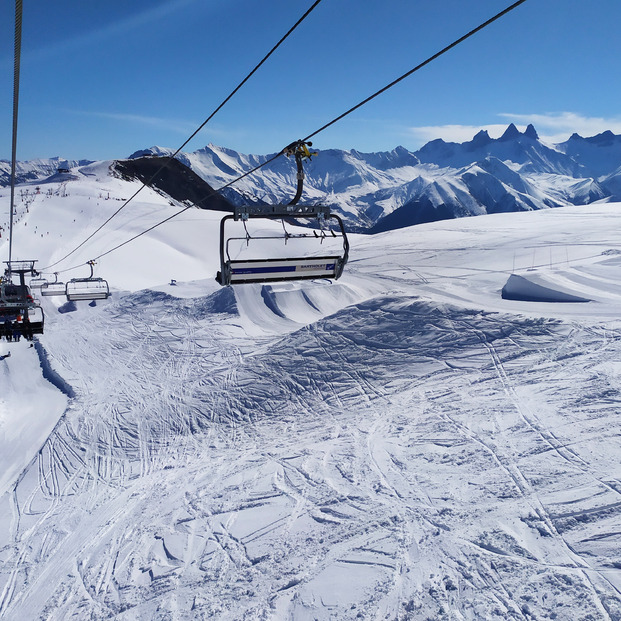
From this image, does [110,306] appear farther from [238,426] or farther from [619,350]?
[619,350]

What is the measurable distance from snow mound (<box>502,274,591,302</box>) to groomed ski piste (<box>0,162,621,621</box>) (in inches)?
5.7

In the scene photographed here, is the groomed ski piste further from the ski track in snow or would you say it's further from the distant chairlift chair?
the distant chairlift chair

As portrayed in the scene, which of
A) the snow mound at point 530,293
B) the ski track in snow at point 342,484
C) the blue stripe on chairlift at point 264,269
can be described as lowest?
the ski track in snow at point 342,484

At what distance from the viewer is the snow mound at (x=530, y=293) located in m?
19.0

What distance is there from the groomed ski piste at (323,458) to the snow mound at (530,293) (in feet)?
0.48

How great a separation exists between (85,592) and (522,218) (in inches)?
1996

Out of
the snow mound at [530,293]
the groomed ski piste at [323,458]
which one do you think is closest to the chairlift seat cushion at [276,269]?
the groomed ski piste at [323,458]

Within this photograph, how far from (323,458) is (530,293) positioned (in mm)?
13731

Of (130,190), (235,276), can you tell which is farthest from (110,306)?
(130,190)

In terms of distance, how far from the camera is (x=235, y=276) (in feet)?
22.9

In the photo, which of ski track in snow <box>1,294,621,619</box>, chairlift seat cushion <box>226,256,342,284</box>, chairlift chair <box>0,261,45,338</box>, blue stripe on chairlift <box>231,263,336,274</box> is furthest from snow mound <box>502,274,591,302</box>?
chairlift chair <box>0,261,45,338</box>

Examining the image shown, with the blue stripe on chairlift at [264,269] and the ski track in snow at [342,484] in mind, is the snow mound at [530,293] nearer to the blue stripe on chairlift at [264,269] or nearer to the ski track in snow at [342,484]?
the ski track in snow at [342,484]

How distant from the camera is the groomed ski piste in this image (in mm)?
7570

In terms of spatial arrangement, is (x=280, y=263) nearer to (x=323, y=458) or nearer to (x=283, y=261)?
(x=283, y=261)
